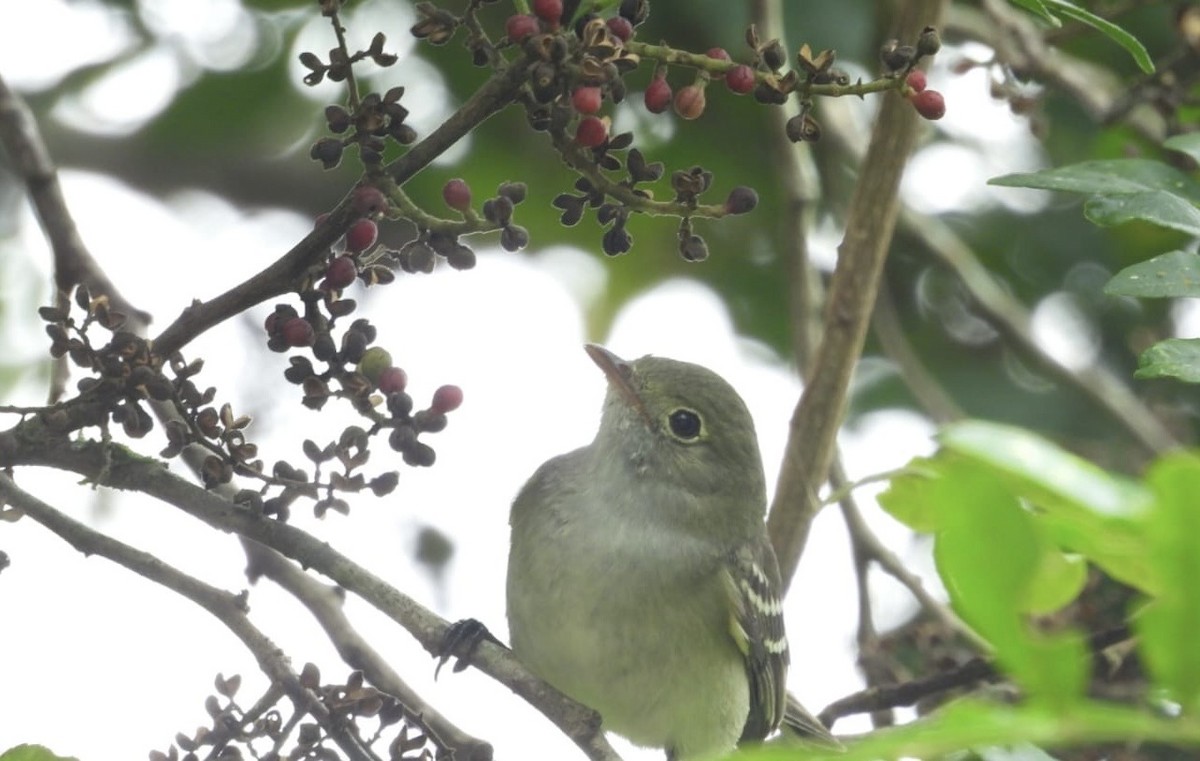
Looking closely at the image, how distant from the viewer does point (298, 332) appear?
2.73 m

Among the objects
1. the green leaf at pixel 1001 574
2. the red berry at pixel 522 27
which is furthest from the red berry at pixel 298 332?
the green leaf at pixel 1001 574

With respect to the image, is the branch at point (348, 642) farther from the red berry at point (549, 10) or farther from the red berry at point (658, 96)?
the red berry at point (549, 10)

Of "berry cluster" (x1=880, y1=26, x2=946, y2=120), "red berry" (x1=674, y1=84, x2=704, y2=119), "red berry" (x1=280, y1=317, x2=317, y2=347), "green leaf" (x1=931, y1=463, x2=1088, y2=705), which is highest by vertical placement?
"berry cluster" (x1=880, y1=26, x2=946, y2=120)

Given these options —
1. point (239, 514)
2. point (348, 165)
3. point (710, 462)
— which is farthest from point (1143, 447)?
point (239, 514)

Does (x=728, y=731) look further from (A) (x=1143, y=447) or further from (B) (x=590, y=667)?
(A) (x=1143, y=447)

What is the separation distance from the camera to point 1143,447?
5.84m

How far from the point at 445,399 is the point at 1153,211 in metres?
1.32

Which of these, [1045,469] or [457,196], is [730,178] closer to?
[457,196]

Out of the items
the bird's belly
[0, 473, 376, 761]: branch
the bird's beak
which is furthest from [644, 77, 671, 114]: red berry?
the bird's beak

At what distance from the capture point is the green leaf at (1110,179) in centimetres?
271

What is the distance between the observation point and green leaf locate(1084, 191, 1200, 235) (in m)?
2.60

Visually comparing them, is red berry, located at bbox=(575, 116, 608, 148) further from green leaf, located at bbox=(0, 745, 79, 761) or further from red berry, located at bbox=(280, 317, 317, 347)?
green leaf, located at bbox=(0, 745, 79, 761)

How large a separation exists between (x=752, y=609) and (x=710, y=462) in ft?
1.91

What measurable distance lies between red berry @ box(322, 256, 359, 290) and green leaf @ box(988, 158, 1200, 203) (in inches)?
44.3
